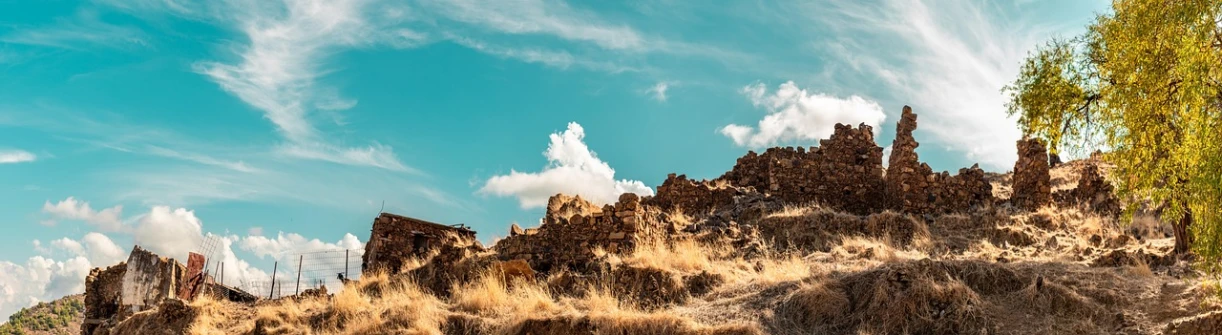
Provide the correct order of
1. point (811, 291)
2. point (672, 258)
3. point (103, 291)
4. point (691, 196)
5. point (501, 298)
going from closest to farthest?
1. point (811, 291)
2. point (501, 298)
3. point (672, 258)
4. point (691, 196)
5. point (103, 291)

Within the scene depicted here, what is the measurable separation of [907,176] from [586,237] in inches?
308

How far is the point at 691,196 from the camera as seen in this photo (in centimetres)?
2097

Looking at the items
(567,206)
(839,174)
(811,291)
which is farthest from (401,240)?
(811,291)

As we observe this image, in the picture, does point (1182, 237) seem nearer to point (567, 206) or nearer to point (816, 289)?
point (816, 289)

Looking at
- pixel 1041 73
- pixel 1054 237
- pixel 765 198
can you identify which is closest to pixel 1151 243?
pixel 1054 237

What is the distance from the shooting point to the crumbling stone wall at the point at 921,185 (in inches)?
773

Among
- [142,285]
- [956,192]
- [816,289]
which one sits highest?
[956,192]

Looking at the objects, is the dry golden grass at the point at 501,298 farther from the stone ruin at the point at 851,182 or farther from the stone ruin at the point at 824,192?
the stone ruin at the point at 851,182

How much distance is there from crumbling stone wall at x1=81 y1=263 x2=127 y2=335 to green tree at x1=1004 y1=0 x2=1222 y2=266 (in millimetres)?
22120

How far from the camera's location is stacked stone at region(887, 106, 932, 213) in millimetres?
19594

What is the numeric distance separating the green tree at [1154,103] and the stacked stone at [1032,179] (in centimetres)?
256

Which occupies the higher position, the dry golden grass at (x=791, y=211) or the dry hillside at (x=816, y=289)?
the dry golden grass at (x=791, y=211)

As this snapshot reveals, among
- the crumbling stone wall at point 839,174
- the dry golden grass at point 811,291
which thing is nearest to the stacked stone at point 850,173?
the crumbling stone wall at point 839,174

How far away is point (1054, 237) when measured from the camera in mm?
16609
